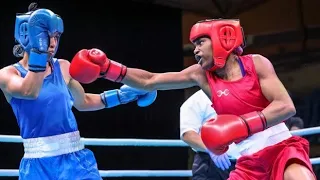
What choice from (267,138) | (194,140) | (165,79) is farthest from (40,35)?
(194,140)

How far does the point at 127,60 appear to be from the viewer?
5.92 metres

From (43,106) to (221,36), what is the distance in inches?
29.3

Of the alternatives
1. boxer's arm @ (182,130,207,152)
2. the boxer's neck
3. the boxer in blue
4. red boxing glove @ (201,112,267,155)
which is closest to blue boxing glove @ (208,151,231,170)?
boxer's arm @ (182,130,207,152)

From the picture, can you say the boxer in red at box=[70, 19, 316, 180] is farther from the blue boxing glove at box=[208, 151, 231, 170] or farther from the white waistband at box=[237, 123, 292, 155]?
the blue boxing glove at box=[208, 151, 231, 170]

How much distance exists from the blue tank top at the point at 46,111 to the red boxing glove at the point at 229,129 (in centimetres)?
53

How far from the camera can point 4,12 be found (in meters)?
5.12

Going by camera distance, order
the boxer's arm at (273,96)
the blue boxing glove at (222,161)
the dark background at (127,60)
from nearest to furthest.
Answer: the boxer's arm at (273,96)
the blue boxing glove at (222,161)
the dark background at (127,60)

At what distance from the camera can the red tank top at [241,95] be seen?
2479 mm

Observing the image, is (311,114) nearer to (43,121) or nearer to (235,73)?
(235,73)

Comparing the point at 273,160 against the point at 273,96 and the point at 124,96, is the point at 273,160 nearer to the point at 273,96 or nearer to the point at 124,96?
the point at 273,96

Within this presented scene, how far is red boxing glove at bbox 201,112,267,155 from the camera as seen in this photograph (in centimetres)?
229

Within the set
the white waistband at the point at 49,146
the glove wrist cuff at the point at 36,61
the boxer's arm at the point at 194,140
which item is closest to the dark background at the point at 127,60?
the boxer's arm at the point at 194,140

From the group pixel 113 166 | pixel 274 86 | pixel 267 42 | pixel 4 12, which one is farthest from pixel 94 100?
pixel 267 42

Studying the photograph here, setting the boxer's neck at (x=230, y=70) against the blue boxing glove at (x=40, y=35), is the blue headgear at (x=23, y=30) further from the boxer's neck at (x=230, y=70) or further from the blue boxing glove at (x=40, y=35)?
the boxer's neck at (x=230, y=70)
